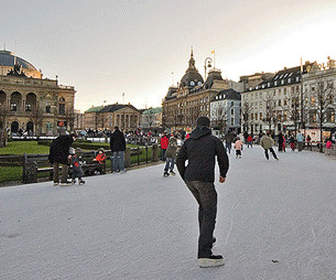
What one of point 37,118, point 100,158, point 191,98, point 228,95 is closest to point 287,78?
point 228,95

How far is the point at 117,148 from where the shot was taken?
13.1 meters

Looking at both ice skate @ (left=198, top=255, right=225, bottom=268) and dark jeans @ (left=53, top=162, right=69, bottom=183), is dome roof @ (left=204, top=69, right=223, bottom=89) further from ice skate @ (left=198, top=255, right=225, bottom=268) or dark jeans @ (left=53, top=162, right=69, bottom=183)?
ice skate @ (left=198, top=255, right=225, bottom=268)

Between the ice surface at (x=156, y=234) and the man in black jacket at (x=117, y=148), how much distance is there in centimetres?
382

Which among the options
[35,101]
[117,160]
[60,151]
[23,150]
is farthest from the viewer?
[35,101]

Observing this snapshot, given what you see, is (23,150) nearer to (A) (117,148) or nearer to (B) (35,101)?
(A) (117,148)

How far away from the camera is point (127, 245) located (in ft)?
15.3

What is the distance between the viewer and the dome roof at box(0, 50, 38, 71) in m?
97.2

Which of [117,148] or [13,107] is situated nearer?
[117,148]

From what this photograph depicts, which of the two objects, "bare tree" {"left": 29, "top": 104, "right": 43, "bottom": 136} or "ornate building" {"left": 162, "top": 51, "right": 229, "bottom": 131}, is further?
"ornate building" {"left": 162, "top": 51, "right": 229, "bottom": 131}

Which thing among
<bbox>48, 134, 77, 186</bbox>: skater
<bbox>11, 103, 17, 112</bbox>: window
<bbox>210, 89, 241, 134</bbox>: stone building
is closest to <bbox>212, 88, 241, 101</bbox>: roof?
<bbox>210, 89, 241, 134</bbox>: stone building

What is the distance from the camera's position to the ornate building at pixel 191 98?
9606 cm

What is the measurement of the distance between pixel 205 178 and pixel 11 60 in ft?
363

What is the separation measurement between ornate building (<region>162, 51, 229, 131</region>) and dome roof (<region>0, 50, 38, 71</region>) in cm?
5257

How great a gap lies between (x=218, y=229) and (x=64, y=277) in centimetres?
290
